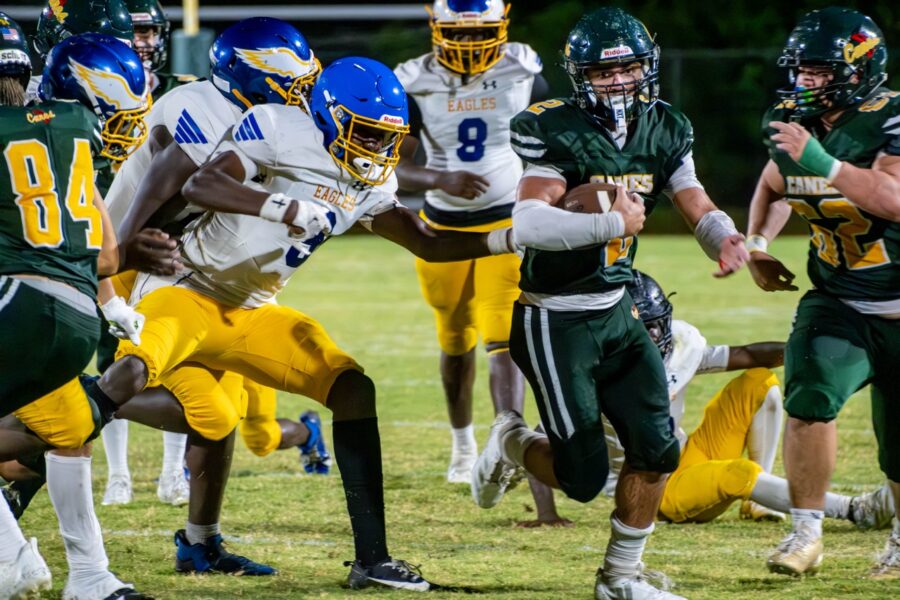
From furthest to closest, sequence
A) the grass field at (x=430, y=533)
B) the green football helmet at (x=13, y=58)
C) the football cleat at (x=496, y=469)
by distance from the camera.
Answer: the football cleat at (x=496, y=469) < the grass field at (x=430, y=533) < the green football helmet at (x=13, y=58)

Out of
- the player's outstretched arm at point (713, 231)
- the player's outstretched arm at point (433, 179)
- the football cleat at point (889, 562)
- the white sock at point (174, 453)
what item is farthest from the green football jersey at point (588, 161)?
the white sock at point (174, 453)

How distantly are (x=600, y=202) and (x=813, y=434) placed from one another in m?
0.96

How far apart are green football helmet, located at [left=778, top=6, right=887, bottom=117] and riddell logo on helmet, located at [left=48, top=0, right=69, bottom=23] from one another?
2.73m

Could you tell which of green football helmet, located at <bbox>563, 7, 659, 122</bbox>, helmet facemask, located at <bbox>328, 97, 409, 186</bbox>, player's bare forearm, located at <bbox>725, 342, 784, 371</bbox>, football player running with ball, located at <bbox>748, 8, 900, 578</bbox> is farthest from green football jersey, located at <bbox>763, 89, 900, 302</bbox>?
helmet facemask, located at <bbox>328, 97, 409, 186</bbox>

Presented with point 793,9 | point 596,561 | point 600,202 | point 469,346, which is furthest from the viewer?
point 793,9

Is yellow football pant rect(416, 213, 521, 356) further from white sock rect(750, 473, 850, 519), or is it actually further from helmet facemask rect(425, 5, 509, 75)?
white sock rect(750, 473, 850, 519)

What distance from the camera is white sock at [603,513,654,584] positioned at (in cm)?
372

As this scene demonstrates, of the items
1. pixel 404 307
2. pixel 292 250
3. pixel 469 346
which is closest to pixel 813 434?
pixel 292 250

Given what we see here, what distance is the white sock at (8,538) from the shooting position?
3.49 m

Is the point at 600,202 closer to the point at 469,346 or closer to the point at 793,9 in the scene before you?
the point at 469,346

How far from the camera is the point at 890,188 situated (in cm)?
385

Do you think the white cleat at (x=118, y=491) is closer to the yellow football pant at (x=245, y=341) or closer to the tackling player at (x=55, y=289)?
the yellow football pant at (x=245, y=341)

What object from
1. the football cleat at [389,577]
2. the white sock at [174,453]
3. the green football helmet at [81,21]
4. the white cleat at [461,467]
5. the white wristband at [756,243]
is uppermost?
the green football helmet at [81,21]

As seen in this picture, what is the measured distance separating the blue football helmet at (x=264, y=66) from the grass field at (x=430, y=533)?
1.45 m
